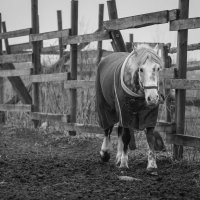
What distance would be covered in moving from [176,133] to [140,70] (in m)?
1.42

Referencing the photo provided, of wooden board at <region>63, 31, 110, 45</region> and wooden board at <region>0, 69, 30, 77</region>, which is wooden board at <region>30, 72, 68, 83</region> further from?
wooden board at <region>63, 31, 110, 45</region>

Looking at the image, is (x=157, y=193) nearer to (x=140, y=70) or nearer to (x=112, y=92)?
(x=140, y=70)

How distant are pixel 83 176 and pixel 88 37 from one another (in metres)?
3.56

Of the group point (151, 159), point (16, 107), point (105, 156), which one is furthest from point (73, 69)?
point (151, 159)

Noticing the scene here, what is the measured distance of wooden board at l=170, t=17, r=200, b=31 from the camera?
20.8ft

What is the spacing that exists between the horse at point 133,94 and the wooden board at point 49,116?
2610 millimetres

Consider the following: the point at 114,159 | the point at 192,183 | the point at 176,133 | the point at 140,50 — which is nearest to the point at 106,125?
the point at 114,159

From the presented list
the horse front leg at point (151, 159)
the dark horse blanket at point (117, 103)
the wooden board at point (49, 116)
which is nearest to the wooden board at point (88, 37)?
the dark horse blanket at point (117, 103)

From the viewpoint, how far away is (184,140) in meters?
6.61

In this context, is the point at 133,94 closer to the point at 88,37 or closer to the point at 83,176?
the point at 83,176

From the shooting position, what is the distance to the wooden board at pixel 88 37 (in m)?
8.26

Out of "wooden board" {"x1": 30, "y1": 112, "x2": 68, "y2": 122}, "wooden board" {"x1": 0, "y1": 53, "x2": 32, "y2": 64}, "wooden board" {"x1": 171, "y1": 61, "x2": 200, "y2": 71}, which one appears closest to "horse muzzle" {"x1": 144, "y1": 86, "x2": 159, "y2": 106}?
"wooden board" {"x1": 30, "y1": 112, "x2": 68, "y2": 122}

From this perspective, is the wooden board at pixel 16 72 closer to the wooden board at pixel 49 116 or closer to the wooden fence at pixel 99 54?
the wooden fence at pixel 99 54

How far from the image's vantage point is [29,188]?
491 cm
